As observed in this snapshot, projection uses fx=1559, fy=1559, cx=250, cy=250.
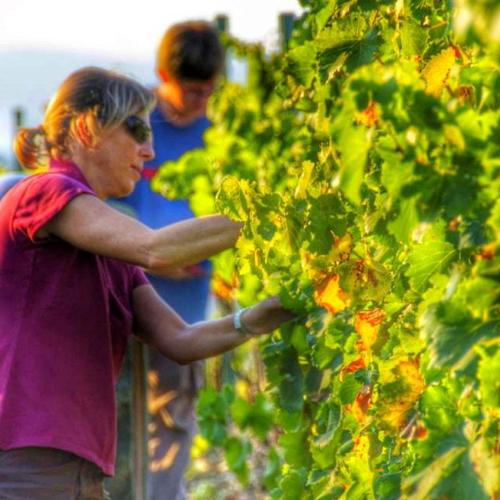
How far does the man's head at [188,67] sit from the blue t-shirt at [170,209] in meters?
0.07

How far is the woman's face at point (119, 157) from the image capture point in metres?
3.54

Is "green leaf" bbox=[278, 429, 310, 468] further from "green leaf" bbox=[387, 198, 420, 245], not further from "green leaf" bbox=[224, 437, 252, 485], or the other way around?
"green leaf" bbox=[224, 437, 252, 485]

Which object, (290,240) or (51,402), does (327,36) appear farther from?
(51,402)

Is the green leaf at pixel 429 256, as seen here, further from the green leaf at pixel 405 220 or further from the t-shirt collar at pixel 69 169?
the t-shirt collar at pixel 69 169

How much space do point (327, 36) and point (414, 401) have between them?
2.32ft

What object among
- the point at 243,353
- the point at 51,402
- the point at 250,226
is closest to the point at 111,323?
the point at 51,402

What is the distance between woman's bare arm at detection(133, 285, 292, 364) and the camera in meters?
3.57

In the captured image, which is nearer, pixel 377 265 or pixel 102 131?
pixel 377 265

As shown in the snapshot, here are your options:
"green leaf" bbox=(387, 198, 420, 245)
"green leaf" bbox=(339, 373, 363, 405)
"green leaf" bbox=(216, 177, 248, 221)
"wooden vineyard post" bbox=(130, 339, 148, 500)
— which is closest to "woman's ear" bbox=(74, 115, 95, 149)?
"wooden vineyard post" bbox=(130, 339, 148, 500)

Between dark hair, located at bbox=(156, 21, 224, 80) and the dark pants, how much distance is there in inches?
96.1

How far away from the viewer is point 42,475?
3244mm

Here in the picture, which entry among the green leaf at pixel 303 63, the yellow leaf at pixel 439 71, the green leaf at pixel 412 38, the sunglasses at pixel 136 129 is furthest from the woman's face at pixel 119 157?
the yellow leaf at pixel 439 71

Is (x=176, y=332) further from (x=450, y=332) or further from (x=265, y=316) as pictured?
(x=450, y=332)

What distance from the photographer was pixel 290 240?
110 inches
